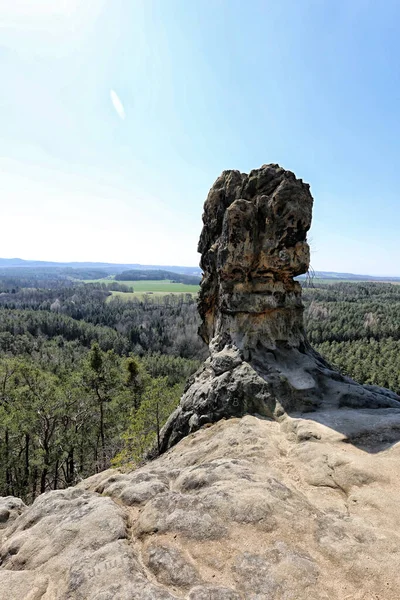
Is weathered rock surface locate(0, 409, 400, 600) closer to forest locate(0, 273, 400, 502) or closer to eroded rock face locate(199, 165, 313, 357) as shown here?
eroded rock face locate(199, 165, 313, 357)

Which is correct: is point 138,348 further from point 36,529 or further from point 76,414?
point 36,529

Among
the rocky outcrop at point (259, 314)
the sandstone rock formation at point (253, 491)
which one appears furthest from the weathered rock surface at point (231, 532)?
the rocky outcrop at point (259, 314)

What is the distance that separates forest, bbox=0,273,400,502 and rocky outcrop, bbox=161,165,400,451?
97.0 inches

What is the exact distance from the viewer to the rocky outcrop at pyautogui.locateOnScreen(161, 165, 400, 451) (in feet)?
53.8

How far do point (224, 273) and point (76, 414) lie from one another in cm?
2041

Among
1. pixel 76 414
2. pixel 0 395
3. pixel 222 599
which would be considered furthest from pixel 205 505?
pixel 0 395

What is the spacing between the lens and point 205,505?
27.7 feet

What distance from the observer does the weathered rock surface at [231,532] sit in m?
6.36

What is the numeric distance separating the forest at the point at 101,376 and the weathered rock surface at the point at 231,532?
9.88 metres

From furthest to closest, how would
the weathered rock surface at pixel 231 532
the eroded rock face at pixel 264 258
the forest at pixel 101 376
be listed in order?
1. the forest at pixel 101 376
2. the eroded rock face at pixel 264 258
3. the weathered rock surface at pixel 231 532

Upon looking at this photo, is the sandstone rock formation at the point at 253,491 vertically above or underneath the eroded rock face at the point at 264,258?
underneath

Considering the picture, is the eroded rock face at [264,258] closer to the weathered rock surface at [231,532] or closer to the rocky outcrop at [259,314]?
the rocky outcrop at [259,314]

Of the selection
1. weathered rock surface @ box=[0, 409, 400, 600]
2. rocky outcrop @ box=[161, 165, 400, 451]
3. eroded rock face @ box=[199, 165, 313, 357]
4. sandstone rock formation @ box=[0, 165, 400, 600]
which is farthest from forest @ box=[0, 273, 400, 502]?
weathered rock surface @ box=[0, 409, 400, 600]

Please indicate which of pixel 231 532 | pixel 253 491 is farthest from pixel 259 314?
pixel 231 532
